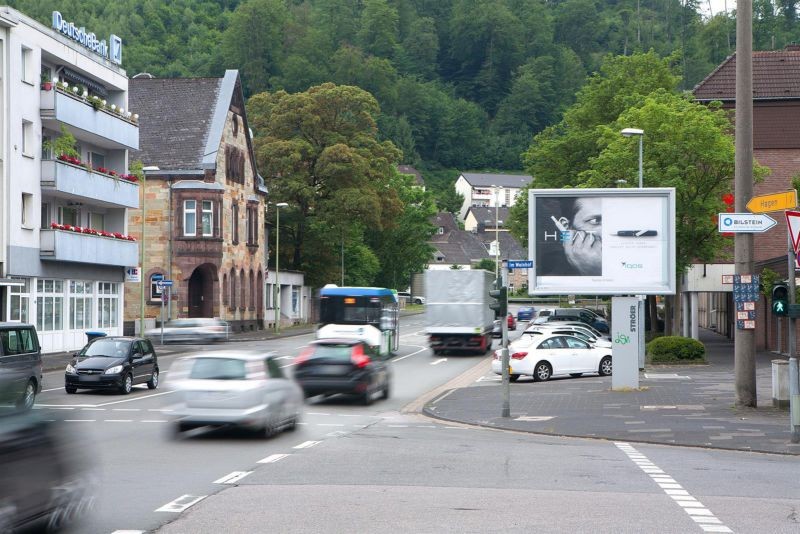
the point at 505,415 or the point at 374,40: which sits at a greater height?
the point at 374,40

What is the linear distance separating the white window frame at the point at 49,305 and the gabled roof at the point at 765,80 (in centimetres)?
3140

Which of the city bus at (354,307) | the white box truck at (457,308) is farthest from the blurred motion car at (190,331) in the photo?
the city bus at (354,307)

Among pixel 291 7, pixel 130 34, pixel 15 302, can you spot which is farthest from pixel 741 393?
pixel 291 7

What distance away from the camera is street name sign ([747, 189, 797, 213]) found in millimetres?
19203

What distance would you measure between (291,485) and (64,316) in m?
41.0

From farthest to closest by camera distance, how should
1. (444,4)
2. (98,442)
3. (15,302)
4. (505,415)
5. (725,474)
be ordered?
(444,4) < (15,302) < (505,415) < (98,442) < (725,474)

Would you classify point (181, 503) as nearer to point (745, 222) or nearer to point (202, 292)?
point (745, 222)

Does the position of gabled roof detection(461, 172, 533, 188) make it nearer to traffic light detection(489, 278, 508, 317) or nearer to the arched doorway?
the arched doorway

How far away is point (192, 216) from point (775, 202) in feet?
178

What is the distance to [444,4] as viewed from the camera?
575 ft

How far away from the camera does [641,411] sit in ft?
82.5

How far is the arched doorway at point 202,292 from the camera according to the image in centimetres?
7112

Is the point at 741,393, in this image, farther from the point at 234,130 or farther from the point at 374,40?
the point at 374,40

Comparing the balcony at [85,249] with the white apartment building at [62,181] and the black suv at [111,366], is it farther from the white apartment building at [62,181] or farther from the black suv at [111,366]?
the black suv at [111,366]
